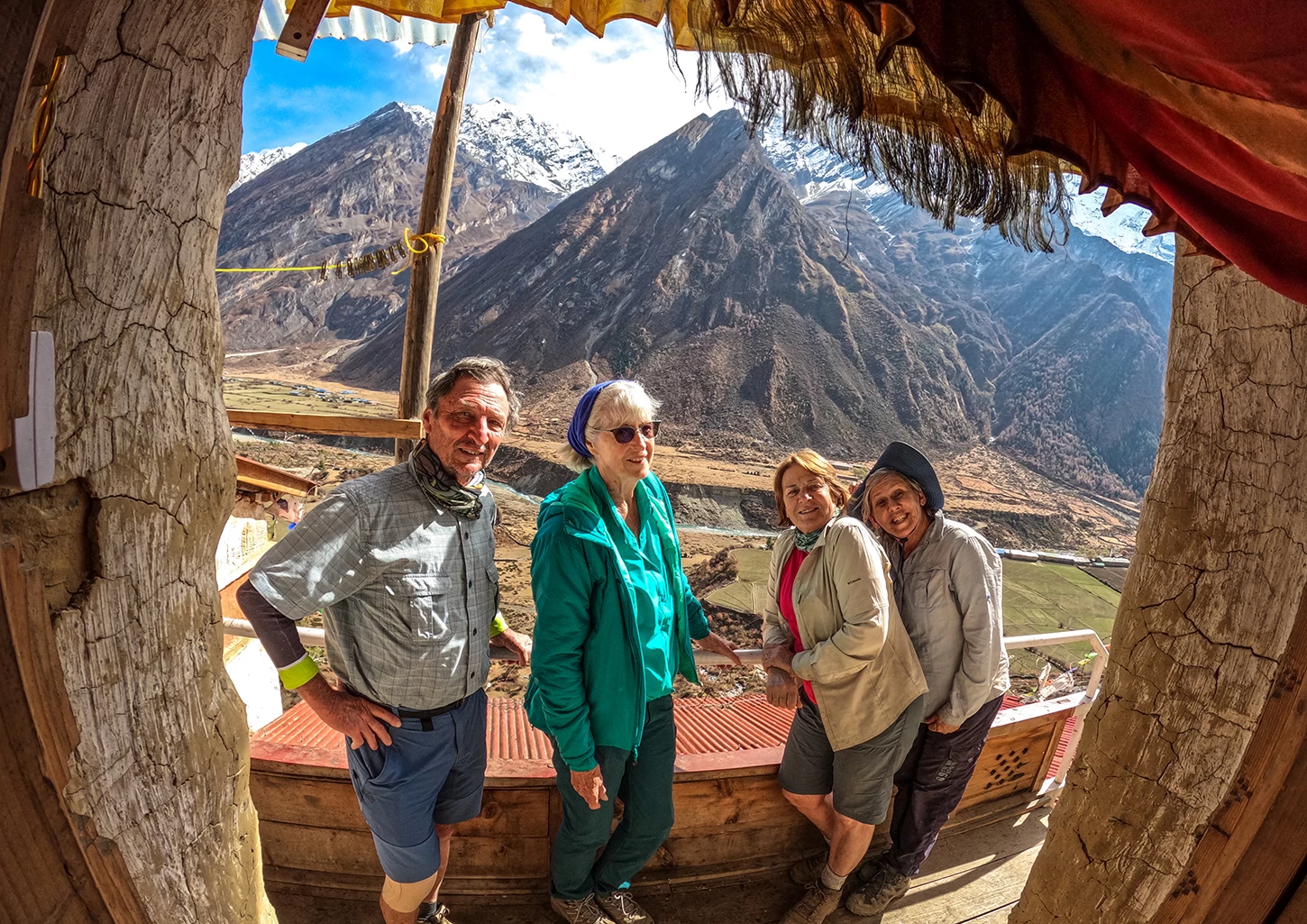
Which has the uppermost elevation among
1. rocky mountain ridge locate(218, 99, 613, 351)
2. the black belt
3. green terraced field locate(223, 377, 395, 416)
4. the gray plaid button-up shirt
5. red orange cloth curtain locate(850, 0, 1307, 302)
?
rocky mountain ridge locate(218, 99, 613, 351)

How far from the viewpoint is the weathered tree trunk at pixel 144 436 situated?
73 cm

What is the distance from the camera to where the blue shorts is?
1338 millimetres

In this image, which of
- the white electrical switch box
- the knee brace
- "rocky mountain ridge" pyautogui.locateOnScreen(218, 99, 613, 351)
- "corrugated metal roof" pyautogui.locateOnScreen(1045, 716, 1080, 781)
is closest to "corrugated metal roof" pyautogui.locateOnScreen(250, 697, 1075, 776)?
"corrugated metal roof" pyautogui.locateOnScreen(1045, 716, 1080, 781)

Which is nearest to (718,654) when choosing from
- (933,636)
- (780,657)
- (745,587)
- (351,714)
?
(780,657)

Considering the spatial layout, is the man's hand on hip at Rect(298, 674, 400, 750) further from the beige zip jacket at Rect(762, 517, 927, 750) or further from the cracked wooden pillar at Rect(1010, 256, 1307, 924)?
the cracked wooden pillar at Rect(1010, 256, 1307, 924)

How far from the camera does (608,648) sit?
141cm

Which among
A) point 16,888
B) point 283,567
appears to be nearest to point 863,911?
point 283,567

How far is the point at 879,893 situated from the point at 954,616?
801 mm

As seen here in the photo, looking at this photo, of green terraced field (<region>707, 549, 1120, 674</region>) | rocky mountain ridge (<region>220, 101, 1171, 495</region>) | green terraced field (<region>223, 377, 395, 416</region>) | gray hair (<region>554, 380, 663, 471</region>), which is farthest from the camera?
rocky mountain ridge (<region>220, 101, 1171, 495</region>)

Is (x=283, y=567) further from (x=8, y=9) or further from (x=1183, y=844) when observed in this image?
(x=1183, y=844)

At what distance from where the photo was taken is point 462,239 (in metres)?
93.1

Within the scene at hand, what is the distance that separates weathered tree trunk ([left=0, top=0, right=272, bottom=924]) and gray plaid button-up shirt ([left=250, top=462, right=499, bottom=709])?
0.87ft

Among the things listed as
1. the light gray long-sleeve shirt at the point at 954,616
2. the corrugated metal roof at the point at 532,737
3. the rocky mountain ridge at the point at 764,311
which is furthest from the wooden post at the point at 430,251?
the rocky mountain ridge at the point at 764,311

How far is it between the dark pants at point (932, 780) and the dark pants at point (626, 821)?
0.71 meters
